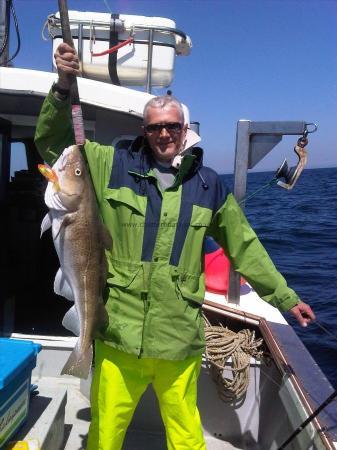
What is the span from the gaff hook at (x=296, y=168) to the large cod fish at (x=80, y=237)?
205 centimetres

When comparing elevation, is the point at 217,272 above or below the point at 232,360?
above

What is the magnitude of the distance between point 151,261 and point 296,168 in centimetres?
199

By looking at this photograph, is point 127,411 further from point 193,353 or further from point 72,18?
point 72,18

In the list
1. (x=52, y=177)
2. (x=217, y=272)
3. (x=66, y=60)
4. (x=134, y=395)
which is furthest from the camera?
(x=217, y=272)

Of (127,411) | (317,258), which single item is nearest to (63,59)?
(127,411)

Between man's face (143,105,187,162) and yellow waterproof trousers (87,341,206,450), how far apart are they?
3.86 ft

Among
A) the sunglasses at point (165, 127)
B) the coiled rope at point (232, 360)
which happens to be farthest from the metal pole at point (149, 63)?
the coiled rope at point (232, 360)

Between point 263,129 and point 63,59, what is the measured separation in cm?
236

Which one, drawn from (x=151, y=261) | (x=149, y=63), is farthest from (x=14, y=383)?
(x=149, y=63)

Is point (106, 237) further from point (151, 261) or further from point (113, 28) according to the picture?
point (113, 28)

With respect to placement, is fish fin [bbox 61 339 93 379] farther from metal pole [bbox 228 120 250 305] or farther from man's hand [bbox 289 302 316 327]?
metal pole [bbox 228 120 250 305]

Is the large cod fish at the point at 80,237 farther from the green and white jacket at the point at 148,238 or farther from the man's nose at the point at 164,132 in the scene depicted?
the man's nose at the point at 164,132

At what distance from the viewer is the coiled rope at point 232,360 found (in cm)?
390

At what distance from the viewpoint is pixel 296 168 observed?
4164mm
